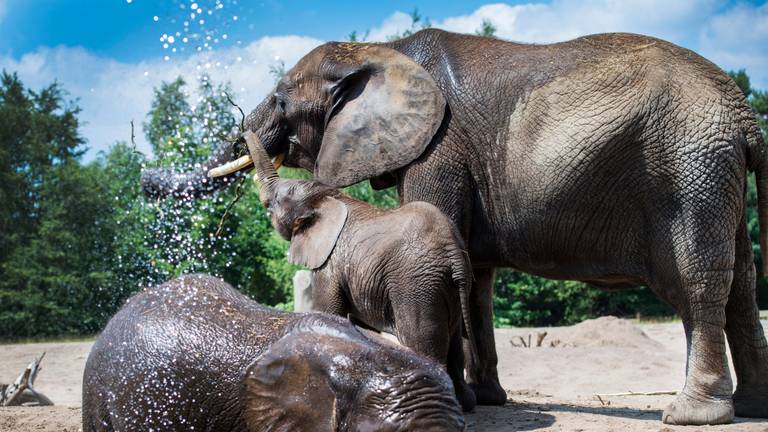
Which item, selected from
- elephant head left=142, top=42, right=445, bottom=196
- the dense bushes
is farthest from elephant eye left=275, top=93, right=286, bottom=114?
the dense bushes

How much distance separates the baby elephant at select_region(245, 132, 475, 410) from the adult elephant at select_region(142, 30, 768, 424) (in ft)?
2.20

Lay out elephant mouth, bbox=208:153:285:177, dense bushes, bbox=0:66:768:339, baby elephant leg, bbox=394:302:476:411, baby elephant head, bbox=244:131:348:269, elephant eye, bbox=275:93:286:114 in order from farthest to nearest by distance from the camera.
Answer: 1. dense bushes, bbox=0:66:768:339
2. elephant mouth, bbox=208:153:285:177
3. elephant eye, bbox=275:93:286:114
4. baby elephant head, bbox=244:131:348:269
5. baby elephant leg, bbox=394:302:476:411

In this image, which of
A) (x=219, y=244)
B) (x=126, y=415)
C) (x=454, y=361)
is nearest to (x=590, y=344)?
(x=454, y=361)

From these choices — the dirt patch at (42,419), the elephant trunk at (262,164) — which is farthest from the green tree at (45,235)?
the elephant trunk at (262,164)

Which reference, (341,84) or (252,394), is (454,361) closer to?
(341,84)

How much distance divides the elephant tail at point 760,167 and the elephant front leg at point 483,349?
2.05m

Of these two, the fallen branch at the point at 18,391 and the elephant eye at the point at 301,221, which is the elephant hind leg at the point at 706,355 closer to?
the elephant eye at the point at 301,221

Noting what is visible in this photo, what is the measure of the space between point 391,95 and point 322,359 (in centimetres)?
473

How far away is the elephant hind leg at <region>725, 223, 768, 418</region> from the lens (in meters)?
7.23

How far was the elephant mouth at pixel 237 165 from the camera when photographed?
8.32 meters

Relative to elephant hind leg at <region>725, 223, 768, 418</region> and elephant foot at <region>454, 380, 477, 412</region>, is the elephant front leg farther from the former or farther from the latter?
elephant hind leg at <region>725, 223, 768, 418</region>

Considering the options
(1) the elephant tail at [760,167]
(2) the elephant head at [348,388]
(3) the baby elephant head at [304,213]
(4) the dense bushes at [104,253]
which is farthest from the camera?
(4) the dense bushes at [104,253]

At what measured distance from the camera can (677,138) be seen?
21.9 feet

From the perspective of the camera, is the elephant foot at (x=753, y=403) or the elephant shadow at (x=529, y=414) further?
the elephant foot at (x=753, y=403)
